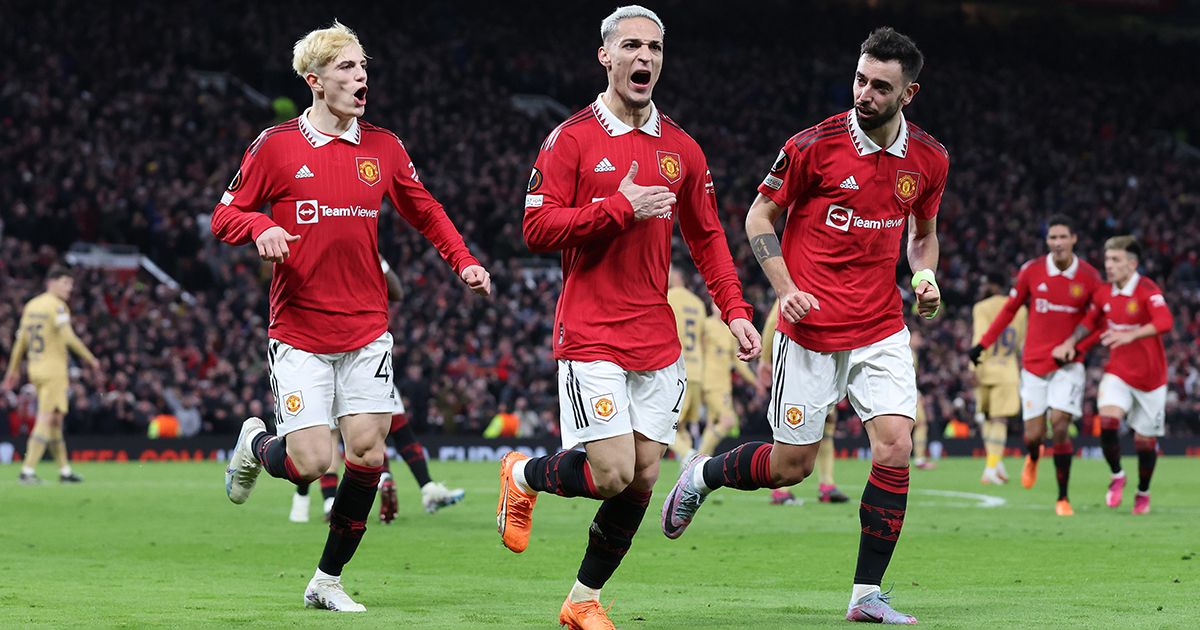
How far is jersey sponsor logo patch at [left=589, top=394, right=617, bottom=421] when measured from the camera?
21.6ft

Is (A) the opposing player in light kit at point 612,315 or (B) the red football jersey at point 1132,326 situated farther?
(B) the red football jersey at point 1132,326

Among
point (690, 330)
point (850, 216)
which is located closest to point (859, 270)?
point (850, 216)

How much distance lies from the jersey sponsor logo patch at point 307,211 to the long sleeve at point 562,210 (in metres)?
1.29

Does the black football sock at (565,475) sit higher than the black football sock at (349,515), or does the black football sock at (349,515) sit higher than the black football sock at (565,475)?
the black football sock at (565,475)

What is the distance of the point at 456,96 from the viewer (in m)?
37.7

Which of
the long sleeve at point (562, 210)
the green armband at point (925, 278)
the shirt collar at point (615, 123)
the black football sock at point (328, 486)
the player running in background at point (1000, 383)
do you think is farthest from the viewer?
the player running in background at point (1000, 383)

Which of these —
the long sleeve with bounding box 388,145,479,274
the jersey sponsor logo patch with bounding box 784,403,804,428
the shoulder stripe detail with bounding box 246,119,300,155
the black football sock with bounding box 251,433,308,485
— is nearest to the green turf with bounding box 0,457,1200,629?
the black football sock with bounding box 251,433,308,485

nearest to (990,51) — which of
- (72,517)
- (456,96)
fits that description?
(456,96)

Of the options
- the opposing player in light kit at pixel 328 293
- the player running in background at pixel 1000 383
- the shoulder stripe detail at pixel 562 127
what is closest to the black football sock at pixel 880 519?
the shoulder stripe detail at pixel 562 127

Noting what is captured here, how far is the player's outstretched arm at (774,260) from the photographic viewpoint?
7086 mm

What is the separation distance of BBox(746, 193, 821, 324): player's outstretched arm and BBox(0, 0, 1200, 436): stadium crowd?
1908 centimetres

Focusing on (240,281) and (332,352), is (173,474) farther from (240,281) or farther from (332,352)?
(332,352)

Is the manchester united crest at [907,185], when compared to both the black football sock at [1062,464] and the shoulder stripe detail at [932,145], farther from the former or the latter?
the black football sock at [1062,464]

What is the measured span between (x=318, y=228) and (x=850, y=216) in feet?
8.05
